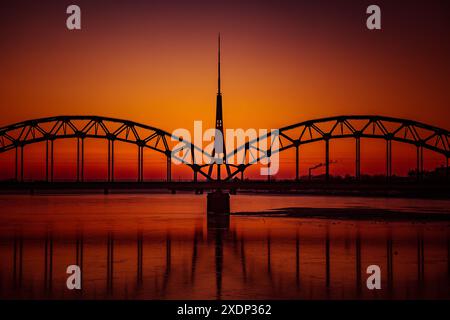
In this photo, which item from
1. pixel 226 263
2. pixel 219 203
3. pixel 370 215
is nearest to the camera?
pixel 226 263

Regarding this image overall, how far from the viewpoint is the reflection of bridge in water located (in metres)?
29.4

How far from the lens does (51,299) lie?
86.6ft

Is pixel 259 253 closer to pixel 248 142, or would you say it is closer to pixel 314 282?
pixel 314 282

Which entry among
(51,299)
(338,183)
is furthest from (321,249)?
(338,183)

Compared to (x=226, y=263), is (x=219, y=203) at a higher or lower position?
higher

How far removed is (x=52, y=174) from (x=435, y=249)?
224 ft

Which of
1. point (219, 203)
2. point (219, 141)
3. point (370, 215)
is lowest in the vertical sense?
point (370, 215)

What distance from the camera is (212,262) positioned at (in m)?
39.2

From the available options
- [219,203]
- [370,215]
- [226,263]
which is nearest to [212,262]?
[226,263]

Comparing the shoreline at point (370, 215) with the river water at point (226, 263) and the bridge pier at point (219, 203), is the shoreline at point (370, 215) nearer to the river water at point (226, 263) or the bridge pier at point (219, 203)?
the bridge pier at point (219, 203)

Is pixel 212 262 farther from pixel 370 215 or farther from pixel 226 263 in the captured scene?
pixel 370 215

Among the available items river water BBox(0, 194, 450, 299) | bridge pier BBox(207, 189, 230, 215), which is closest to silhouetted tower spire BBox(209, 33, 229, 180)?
bridge pier BBox(207, 189, 230, 215)

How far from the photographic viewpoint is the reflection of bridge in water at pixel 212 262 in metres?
29.4
